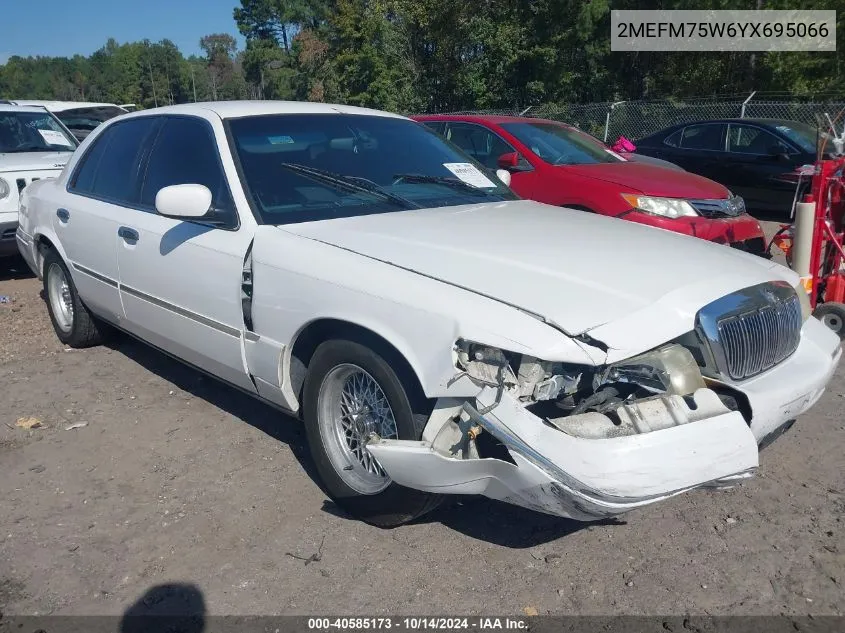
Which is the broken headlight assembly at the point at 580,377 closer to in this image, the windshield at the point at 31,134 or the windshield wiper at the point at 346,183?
the windshield wiper at the point at 346,183

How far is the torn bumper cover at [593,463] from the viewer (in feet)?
8.38

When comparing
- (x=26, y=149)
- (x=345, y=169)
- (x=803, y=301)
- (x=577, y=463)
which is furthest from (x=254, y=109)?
(x=26, y=149)

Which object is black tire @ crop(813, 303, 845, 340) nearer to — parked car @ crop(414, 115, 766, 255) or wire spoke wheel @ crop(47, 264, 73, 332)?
parked car @ crop(414, 115, 766, 255)

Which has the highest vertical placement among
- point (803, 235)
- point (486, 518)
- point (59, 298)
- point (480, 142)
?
point (480, 142)

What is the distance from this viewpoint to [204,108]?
4.38 metres

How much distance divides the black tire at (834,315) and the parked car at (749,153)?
5643 mm

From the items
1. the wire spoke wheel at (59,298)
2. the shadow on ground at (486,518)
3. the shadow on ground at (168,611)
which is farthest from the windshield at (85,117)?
the shadow on ground at (168,611)

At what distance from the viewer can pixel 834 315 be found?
5625 millimetres

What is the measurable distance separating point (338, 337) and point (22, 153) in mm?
7407

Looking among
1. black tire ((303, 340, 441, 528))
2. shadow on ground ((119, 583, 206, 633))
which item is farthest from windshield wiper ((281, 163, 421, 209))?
shadow on ground ((119, 583, 206, 633))

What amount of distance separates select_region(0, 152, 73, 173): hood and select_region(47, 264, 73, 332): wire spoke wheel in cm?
297

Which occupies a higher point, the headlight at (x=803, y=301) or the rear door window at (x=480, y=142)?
the rear door window at (x=480, y=142)

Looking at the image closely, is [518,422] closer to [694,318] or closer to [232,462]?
[694,318]

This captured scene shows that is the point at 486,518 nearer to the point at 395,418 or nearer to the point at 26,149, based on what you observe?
the point at 395,418
